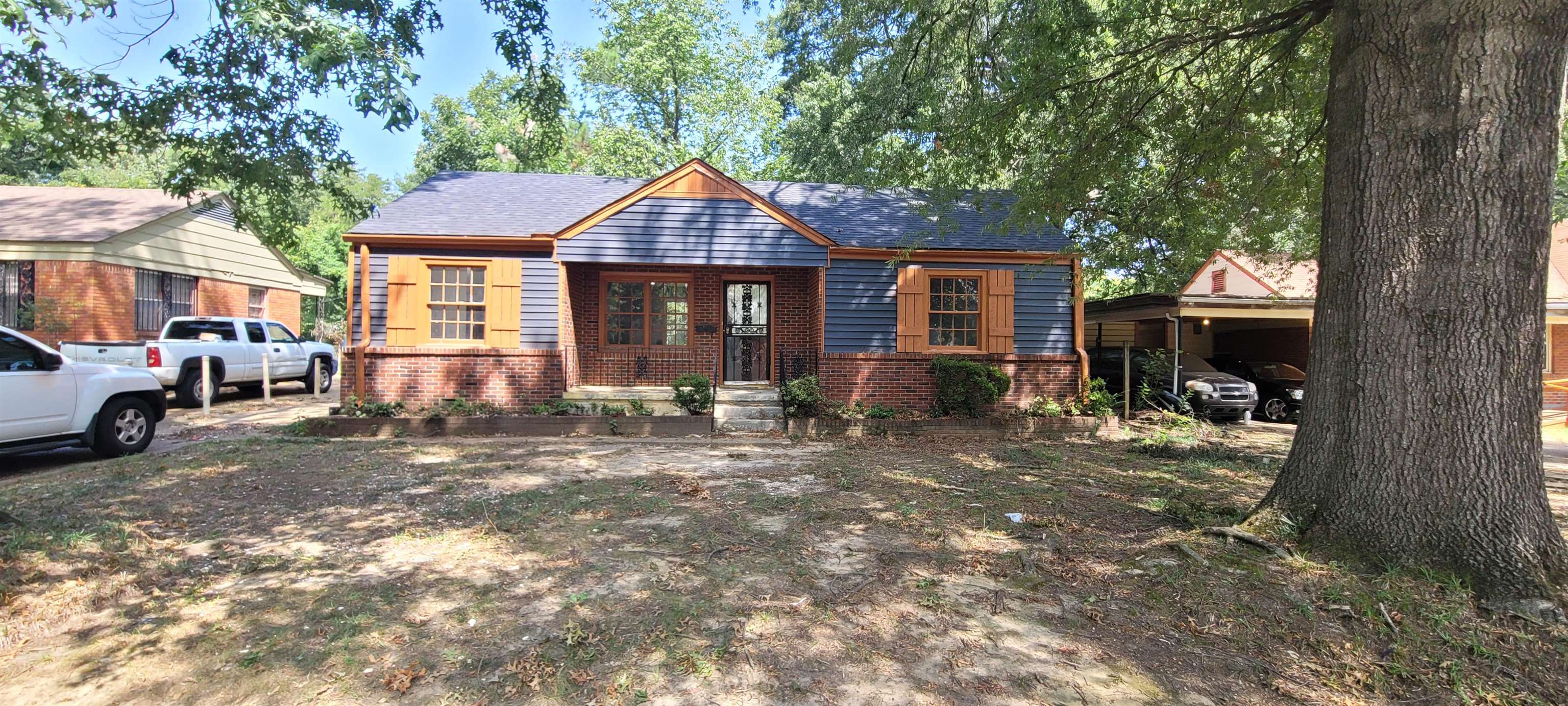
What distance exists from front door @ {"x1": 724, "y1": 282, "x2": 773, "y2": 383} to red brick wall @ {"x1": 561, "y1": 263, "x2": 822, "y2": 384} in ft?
0.56

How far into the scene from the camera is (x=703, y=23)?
2586cm

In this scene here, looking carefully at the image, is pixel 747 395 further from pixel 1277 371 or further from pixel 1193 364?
pixel 1277 371

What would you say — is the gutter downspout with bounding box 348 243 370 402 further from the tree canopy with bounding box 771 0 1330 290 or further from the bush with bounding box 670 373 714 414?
the tree canopy with bounding box 771 0 1330 290

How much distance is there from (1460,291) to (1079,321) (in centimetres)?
839

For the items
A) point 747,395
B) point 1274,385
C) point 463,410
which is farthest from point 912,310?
point 1274,385

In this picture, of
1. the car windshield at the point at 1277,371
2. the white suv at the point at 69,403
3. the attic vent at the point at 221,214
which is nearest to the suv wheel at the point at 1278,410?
the car windshield at the point at 1277,371

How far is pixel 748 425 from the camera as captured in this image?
34.6 ft

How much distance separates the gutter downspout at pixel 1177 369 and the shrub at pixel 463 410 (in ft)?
36.1

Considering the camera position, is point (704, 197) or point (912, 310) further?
point (912, 310)

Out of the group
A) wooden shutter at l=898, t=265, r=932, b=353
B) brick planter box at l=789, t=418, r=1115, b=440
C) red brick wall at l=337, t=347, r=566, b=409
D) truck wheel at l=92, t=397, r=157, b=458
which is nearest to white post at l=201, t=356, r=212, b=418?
red brick wall at l=337, t=347, r=566, b=409

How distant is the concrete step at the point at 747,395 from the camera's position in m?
11.2

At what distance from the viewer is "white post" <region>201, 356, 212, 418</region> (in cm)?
1136

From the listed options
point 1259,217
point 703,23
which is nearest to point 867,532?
point 1259,217

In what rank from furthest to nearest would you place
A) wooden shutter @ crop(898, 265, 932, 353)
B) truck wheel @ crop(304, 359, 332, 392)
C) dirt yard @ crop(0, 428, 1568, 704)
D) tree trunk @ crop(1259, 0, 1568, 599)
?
truck wheel @ crop(304, 359, 332, 392) < wooden shutter @ crop(898, 265, 932, 353) < tree trunk @ crop(1259, 0, 1568, 599) < dirt yard @ crop(0, 428, 1568, 704)
